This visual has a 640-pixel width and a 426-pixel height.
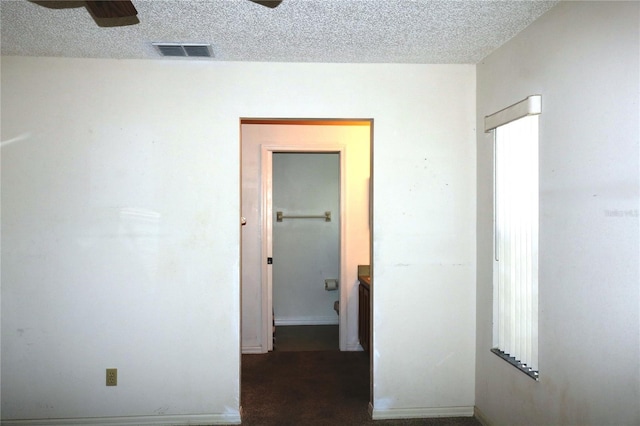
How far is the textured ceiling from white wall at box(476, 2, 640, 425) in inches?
12.4

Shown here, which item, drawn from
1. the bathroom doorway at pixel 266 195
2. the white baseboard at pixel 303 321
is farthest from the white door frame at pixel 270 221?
the white baseboard at pixel 303 321

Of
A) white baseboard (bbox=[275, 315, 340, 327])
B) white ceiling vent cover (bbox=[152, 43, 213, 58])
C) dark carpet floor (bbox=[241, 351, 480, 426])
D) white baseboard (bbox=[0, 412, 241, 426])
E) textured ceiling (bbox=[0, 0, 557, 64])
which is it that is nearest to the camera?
textured ceiling (bbox=[0, 0, 557, 64])

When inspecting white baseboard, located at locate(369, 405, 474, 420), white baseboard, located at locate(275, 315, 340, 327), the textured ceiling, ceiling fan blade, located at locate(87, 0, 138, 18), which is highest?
the textured ceiling

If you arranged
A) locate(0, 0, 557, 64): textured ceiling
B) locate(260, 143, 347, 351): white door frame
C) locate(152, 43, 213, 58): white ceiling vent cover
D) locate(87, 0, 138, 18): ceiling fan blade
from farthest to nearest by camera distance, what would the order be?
locate(260, 143, 347, 351): white door frame
locate(152, 43, 213, 58): white ceiling vent cover
locate(0, 0, 557, 64): textured ceiling
locate(87, 0, 138, 18): ceiling fan blade

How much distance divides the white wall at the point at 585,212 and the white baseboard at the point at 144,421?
186 centimetres

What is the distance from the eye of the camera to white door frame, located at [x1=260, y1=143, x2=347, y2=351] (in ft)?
15.4

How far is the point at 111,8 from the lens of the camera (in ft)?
6.13

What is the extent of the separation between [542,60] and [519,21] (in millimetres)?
267

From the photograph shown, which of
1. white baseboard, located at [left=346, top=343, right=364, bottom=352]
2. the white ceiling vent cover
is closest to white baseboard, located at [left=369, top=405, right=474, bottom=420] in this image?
white baseboard, located at [left=346, top=343, right=364, bottom=352]

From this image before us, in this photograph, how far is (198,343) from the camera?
3.15 metres

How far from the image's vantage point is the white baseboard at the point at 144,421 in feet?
10.0

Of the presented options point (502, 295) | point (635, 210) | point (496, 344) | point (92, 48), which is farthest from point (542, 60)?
point (92, 48)

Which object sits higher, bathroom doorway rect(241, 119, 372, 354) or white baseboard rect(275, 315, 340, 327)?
bathroom doorway rect(241, 119, 372, 354)

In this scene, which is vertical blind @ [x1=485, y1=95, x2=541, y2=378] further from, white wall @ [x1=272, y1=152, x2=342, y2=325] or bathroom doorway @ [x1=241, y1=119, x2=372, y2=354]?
white wall @ [x1=272, y1=152, x2=342, y2=325]
